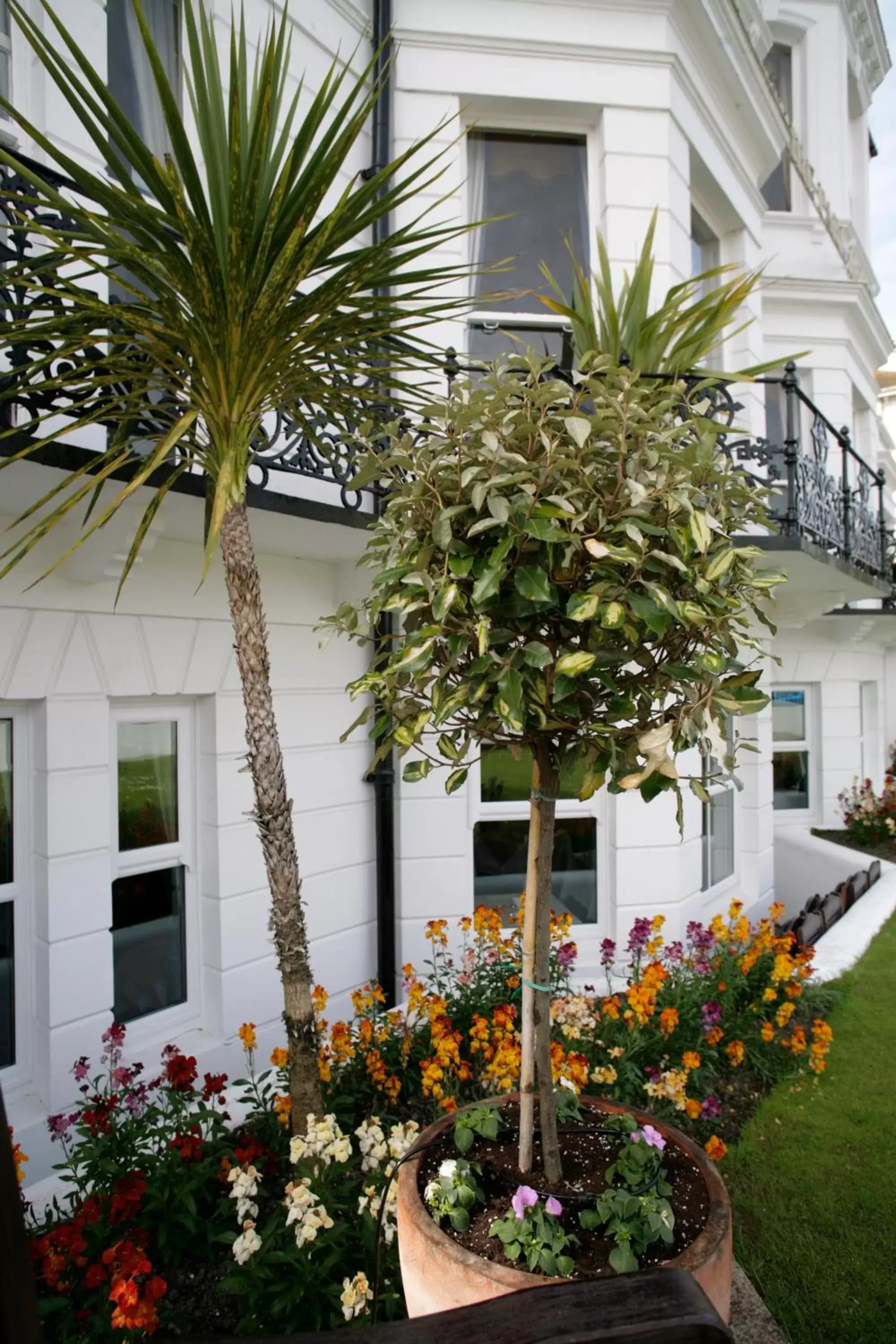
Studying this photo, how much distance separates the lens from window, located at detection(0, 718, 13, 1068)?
3.08 metres

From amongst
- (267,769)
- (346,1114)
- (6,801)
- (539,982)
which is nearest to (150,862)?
(6,801)

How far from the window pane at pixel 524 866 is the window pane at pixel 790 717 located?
5.21 meters

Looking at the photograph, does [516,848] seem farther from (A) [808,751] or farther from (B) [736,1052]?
(A) [808,751]

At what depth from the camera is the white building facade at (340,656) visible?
310 centimetres

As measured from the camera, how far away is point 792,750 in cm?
912

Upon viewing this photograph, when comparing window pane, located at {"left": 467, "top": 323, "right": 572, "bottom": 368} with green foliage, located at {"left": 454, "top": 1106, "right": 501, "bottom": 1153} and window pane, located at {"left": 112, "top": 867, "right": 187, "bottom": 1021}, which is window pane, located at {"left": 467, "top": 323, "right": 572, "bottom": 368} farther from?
green foliage, located at {"left": 454, "top": 1106, "right": 501, "bottom": 1153}

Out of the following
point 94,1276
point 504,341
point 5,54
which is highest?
point 5,54

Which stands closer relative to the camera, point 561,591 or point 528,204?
point 561,591

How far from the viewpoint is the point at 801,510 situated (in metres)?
4.88

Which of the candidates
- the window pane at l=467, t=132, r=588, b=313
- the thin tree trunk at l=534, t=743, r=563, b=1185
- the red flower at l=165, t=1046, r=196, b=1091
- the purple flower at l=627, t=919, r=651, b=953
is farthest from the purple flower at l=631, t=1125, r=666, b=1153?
the window pane at l=467, t=132, r=588, b=313

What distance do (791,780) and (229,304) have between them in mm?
8743

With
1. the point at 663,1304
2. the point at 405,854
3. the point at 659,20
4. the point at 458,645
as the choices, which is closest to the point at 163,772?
the point at 405,854

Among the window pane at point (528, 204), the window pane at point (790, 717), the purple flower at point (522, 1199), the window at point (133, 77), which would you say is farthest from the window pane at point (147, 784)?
the window pane at point (790, 717)

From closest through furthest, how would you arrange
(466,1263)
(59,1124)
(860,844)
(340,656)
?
(466,1263), (59,1124), (340,656), (860,844)
